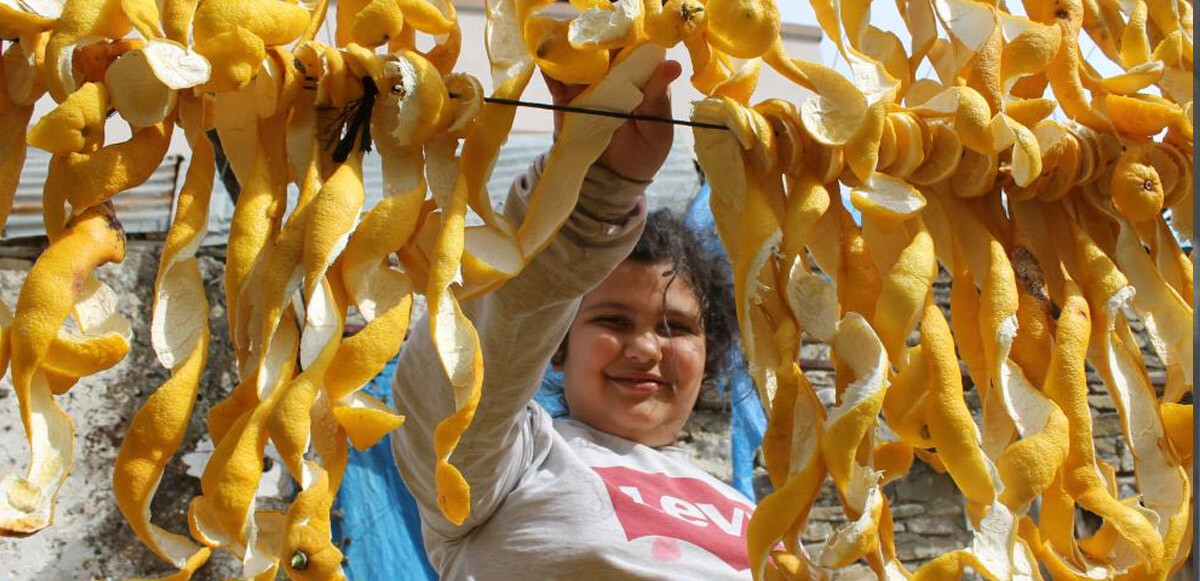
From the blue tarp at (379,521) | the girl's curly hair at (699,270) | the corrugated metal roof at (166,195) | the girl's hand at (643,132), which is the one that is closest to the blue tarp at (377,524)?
the blue tarp at (379,521)

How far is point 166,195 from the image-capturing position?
2768 mm

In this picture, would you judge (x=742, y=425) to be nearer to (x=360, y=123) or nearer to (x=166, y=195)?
(x=166, y=195)

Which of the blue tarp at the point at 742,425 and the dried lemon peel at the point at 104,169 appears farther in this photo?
the blue tarp at the point at 742,425

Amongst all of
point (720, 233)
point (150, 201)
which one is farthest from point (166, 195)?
point (720, 233)

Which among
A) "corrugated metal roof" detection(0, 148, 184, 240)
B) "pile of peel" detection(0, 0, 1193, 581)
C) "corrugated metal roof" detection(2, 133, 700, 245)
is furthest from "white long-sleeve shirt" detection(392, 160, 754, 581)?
"corrugated metal roof" detection(0, 148, 184, 240)

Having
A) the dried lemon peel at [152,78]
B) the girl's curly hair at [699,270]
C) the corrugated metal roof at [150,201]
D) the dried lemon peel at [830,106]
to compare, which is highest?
the dried lemon peel at [152,78]

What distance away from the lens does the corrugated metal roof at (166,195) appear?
2.63 metres

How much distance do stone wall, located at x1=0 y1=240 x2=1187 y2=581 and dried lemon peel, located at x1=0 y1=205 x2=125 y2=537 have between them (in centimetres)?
183

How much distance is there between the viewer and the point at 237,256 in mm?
685

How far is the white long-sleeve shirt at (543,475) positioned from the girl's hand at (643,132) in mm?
58

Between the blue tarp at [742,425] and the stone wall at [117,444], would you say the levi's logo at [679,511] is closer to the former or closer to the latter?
the blue tarp at [742,425]

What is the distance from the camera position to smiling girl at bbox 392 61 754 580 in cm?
100

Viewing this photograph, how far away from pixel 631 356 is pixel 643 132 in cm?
61

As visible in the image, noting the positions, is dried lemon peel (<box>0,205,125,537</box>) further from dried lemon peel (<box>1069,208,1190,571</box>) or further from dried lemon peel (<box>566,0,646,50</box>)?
dried lemon peel (<box>1069,208,1190,571</box>)
